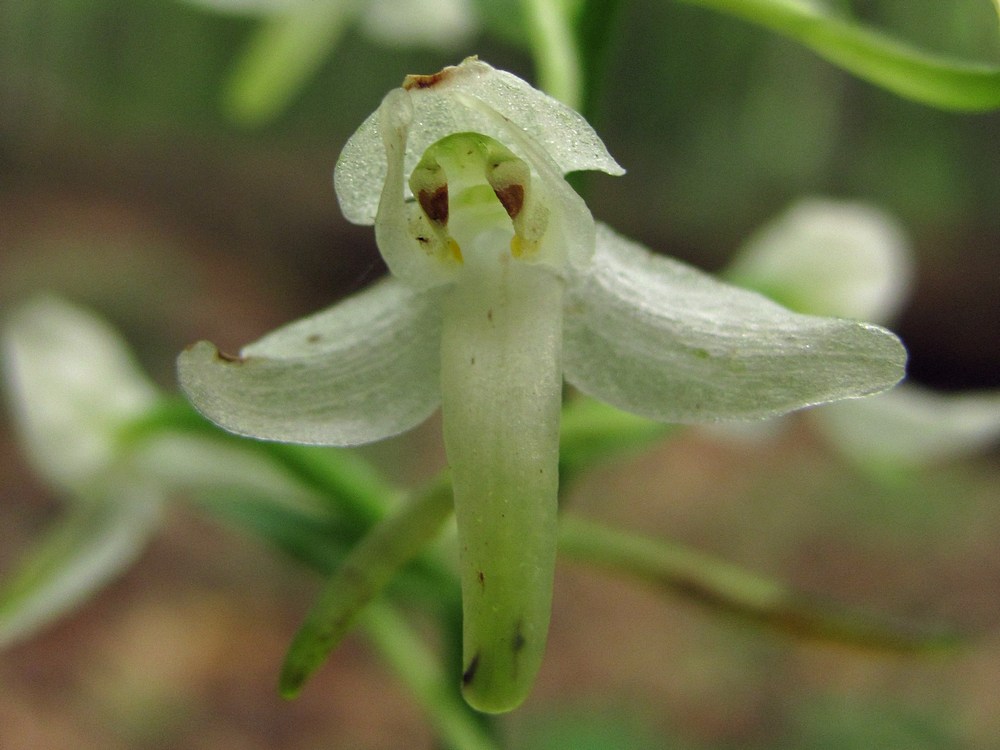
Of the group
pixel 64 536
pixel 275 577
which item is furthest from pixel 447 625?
pixel 275 577

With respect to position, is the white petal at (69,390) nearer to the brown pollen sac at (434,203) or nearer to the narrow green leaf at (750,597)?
the narrow green leaf at (750,597)

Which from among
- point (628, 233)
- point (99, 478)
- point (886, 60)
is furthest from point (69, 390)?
point (628, 233)

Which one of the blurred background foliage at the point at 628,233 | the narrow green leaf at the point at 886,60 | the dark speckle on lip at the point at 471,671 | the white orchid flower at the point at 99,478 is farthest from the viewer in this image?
the blurred background foliage at the point at 628,233

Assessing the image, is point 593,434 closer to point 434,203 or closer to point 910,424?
point 434,203

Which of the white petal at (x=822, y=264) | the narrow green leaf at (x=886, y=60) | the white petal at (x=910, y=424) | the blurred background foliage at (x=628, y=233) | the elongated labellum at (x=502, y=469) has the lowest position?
the blurred background foliage at (x=628, y=233)

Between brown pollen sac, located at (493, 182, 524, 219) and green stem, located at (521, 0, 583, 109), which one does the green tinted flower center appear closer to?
brown pollen sac, located at (493, 182, 524, 219)

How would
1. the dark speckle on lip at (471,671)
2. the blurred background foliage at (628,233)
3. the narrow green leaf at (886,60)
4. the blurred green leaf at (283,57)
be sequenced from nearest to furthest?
the dark speckle on lip at (471,671) < the narrow green leaf at (886,60) < the blurred green leaf at (283,57) < the blurred background foliage at (628,233)

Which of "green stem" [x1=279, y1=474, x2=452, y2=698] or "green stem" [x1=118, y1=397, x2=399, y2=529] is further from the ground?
"green stem" [x1=279, y1=474, x2=452, y2=698]

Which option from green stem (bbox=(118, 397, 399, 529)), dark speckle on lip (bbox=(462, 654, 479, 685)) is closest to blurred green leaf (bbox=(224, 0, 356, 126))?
green stem (bbox=(118, 397, 399, 529))

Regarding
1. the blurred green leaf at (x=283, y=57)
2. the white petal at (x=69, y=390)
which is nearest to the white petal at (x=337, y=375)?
the white petal at (x=69, y=390)
